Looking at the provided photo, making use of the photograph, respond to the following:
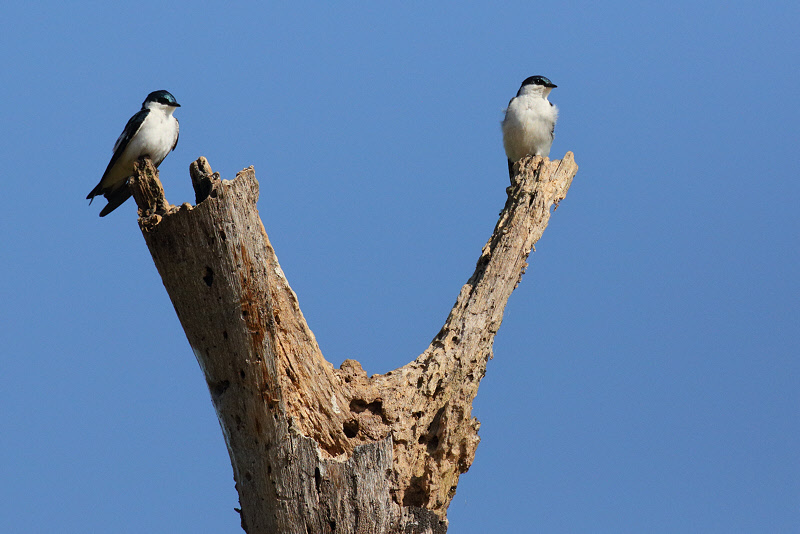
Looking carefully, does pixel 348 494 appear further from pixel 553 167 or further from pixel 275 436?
pixel 553 167

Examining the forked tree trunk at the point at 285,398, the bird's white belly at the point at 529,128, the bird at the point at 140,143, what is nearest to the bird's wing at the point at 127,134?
the bird at the point at 140,143

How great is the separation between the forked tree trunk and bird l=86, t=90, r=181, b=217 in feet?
7.94

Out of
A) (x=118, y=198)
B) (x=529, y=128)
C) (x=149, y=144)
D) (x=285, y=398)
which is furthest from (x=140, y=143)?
(x=529, y=128)

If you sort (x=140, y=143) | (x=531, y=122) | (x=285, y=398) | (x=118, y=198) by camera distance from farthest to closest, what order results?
(x=531, y=122) → (x=118, y=198) → (x=140, y=143) → (x=285, y=398)

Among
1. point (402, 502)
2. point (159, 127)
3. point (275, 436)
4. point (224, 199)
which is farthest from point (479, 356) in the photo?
point (159, 127)

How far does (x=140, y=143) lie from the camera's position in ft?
25.6

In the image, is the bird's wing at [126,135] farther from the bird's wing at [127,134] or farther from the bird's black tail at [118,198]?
the bird's black tail at [118,198]

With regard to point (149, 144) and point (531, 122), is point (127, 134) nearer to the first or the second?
point (149, 144)

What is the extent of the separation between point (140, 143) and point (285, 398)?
3997 mm

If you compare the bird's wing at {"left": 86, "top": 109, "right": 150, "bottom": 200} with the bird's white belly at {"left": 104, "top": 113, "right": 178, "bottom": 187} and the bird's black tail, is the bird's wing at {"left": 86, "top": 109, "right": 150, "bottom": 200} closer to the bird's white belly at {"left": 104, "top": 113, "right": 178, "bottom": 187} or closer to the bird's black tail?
the bird's white belly at {"left": 104, "top": 113, "right": 178, "bottom": 187}

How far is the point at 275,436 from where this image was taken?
16.2 ft

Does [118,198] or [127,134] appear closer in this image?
[127,134]

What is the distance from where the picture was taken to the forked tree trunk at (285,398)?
15.9 feet

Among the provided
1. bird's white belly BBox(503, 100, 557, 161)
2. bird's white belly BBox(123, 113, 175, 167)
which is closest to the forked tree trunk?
bird's white belly BBox(123, 113, 175, 167)
